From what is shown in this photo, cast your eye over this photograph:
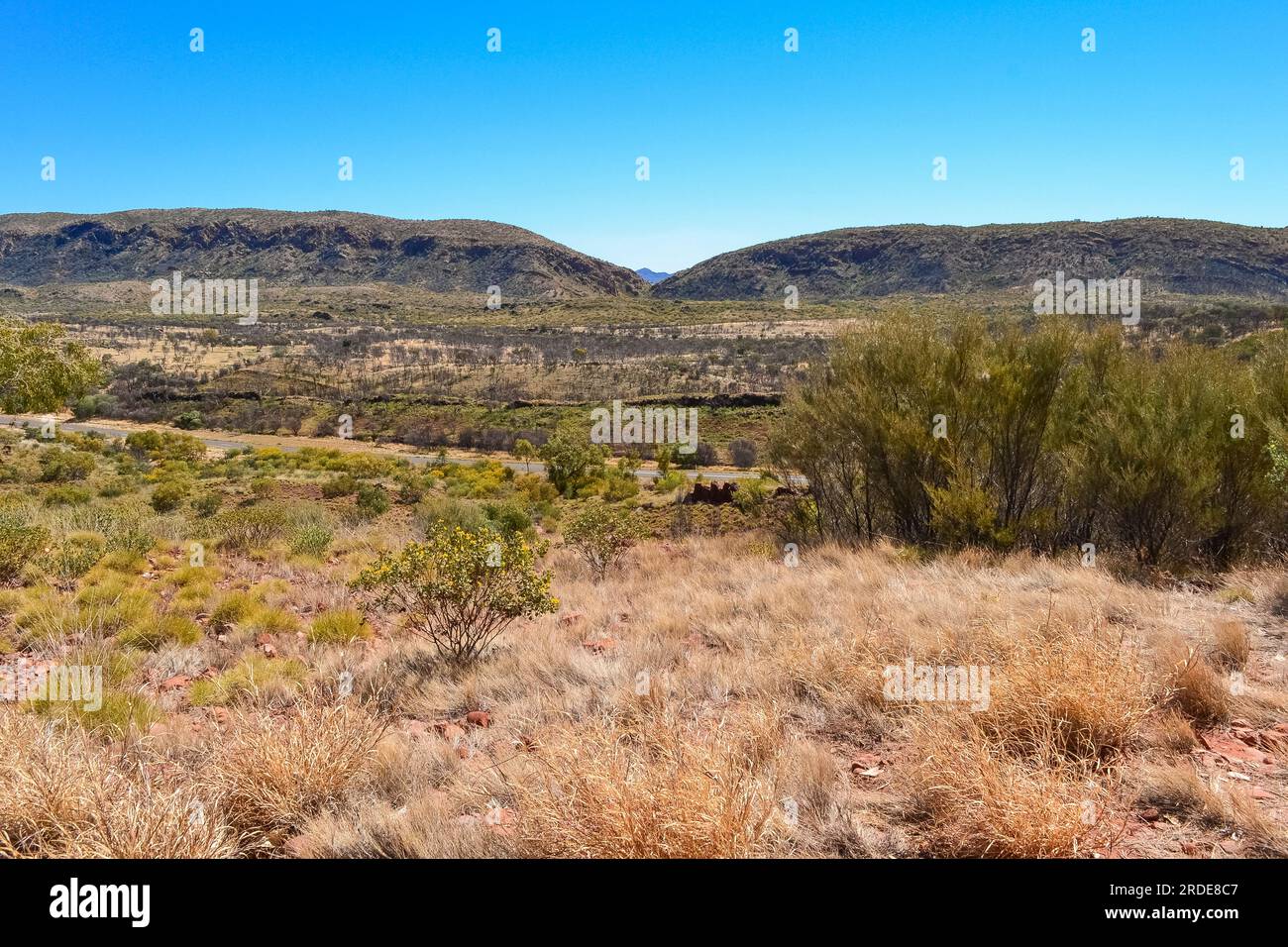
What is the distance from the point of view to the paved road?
98.4ft

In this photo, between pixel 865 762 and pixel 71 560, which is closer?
pixel 865 762

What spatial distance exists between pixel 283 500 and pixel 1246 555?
23.2 meters

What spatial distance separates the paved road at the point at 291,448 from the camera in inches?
1180

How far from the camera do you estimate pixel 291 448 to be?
3753 cm

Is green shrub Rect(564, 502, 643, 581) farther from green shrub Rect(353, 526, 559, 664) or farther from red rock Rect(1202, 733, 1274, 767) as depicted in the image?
red rock Rect(1202, 733, 1274, 767)

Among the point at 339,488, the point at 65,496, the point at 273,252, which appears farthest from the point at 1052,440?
the point at 273,252

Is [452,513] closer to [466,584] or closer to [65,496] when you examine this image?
[466,584]

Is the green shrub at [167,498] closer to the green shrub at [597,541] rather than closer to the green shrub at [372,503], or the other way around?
the green shrub at [372,503]

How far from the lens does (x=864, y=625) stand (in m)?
6.19

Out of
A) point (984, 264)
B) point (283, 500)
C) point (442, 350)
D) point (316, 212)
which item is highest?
point (316, 212)

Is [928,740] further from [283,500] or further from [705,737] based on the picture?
[283,500]

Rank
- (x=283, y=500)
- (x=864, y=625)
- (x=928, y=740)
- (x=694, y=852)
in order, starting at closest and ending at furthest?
(x=694, y=852) < (x=928, y=740) < (x=864, y=625) < (x=283, y=500)

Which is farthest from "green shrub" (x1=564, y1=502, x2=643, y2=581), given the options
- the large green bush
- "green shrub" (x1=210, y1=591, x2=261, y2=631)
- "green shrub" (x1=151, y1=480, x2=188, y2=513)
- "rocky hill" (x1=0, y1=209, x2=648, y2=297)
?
"rocky hill" (x1=0, y1=209, x2=648, y2=297)
